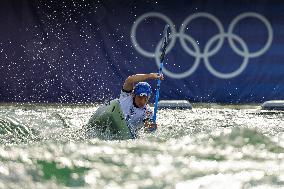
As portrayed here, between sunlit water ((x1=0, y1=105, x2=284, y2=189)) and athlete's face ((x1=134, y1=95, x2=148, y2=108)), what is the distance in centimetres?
44

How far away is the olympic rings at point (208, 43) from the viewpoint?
53.8 ft

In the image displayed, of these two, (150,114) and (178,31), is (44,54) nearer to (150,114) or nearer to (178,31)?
(178,31)

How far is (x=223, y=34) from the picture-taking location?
16594mm

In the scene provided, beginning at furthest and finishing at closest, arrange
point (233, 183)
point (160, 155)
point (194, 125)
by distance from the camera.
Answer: point (194, 125) < point (160, 155) < point (233, 183)

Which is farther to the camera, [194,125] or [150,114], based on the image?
[194,125]

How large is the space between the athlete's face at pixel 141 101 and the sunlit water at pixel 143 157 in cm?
44

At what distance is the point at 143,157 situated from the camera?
6.55 meters

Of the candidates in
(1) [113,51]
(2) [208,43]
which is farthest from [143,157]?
(2) [208,43]

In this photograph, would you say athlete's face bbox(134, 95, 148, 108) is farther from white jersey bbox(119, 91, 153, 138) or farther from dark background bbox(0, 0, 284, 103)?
dark background bbox(0, 0, 284, 103)

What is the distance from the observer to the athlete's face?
9248 millimetres

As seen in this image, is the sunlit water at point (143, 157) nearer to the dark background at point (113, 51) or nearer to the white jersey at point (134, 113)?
the white jersey at point (134, 113)

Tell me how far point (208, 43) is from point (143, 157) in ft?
33.7

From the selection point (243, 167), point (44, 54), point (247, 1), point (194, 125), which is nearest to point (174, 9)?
point (247, 1)

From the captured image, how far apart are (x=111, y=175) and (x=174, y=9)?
11.4 metres
